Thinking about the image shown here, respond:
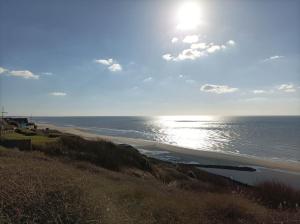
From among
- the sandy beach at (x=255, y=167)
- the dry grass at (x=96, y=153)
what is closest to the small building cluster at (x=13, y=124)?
the dry grass at (x=96, y=153)

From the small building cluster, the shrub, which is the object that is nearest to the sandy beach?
the shrub

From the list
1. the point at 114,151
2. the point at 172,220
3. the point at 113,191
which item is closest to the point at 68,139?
the point at 114,151

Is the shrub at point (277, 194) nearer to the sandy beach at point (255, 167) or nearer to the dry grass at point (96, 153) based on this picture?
the dry grass at point (96, 153)

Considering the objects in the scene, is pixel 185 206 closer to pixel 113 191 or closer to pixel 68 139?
pixel 113 191

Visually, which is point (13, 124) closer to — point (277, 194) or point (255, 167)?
point (255, 167)

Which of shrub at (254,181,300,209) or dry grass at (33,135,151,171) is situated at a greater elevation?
dry grass at (33,135,151,171)

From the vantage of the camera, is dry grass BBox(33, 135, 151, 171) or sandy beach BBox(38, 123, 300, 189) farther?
sandy beach BBox(38, 123, 300, 189)

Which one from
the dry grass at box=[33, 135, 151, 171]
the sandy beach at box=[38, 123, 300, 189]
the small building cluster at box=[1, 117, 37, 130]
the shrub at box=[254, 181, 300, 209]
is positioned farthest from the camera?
the small building cluster at box=[1, 117, 37, 130]

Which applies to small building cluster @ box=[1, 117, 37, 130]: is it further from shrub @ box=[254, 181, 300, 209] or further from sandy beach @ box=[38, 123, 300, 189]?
shrub @ box=[254, 181, 300, 209]

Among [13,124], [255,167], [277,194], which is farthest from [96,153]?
[13,124]

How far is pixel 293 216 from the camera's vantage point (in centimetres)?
787

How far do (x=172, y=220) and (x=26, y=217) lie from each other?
126 inches

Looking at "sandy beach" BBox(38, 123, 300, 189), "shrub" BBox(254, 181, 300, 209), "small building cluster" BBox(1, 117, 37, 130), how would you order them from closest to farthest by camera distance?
"shrub" BBox(254, 181, 300, 209), "sandy beach" BBox(38, 123, 300, 189), "small building cluster" BBox(1, 117, 37, 130)

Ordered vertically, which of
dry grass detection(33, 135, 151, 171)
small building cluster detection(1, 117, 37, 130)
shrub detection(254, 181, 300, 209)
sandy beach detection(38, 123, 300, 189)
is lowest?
sandy beach detection(38, 123, 300, 189)
